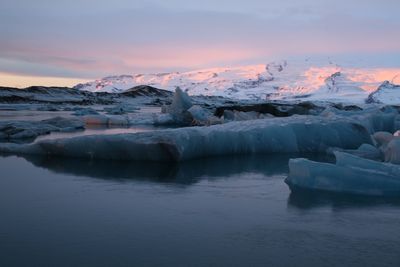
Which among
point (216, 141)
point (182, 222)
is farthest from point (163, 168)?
point (182, 222)

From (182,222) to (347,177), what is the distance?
1966 mm

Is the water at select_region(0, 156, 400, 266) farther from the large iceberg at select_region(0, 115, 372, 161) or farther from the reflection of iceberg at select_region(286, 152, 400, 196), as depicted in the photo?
the large iceberg at select_region(0, 115, 372, 161)

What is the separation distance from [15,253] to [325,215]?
7.21ft

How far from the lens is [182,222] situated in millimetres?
3217

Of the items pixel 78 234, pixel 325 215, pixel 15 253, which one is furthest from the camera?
pixel 325 215

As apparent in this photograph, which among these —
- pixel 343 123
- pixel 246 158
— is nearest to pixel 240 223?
pixel 246 158

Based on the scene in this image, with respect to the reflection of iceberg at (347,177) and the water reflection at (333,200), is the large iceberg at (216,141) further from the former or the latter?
the water reflection at (333,200)

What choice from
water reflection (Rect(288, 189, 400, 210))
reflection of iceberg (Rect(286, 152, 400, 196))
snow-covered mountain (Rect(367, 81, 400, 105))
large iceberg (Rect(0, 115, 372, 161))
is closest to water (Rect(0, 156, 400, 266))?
water reflection (Rect(288, 189, 400, 210))

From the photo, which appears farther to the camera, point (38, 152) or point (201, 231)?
point (38, 152)

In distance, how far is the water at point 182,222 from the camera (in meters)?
2.53

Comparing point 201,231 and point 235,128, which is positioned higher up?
point 235,128

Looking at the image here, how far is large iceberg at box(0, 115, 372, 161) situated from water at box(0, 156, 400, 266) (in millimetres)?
935

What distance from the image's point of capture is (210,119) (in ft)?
43.7

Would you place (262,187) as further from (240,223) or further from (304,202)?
(240,223)
